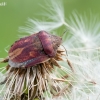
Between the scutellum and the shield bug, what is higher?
the shield bug

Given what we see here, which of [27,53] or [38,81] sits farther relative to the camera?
[38,81]

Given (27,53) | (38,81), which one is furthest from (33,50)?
(38,81)

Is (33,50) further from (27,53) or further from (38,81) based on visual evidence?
(38,81)

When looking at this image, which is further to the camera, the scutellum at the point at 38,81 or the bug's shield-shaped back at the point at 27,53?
the scutellum at the point at 38,81

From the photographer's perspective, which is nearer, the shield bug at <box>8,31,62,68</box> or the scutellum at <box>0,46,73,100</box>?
the shield bug at <box>8,31,62,68</box>

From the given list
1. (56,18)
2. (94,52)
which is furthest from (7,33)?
(94,52)
